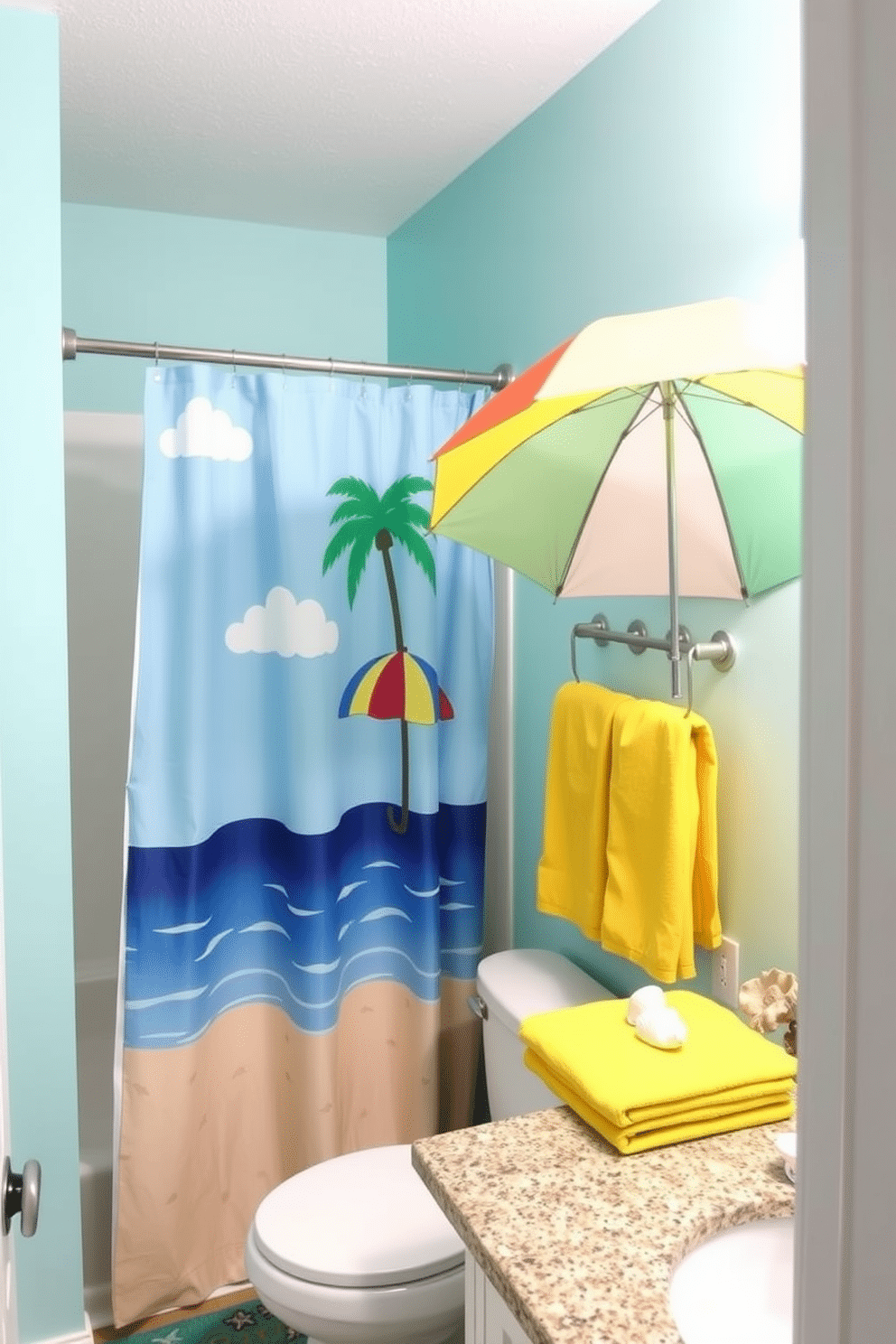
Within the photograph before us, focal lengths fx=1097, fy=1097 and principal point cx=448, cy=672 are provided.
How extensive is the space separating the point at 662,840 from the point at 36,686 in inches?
44.2

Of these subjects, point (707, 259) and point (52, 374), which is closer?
point (707, 259)

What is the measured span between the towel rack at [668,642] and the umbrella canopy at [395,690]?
37 centimetres

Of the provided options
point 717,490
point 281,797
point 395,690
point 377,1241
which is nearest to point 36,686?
point 281,797

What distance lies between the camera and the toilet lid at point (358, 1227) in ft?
5.52

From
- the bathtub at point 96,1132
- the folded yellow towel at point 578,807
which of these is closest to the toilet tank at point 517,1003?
the folded yellow towel at point 578,807

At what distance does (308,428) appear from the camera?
86.6 inches

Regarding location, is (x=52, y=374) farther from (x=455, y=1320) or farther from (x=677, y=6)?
(x=455, y=1320)

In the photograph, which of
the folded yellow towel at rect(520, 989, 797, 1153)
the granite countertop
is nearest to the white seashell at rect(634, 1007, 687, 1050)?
the folded yellow towel at rect(520, 989, 797, 1153)

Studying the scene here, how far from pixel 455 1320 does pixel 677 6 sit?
2140 mm

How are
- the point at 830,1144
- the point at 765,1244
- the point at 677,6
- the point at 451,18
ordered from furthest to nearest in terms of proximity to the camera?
the point at 451,18, the point at 677,6, the point at 765,1244, the point at 830,1144

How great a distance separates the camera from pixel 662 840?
1.70 m

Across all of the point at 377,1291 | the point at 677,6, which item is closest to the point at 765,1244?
the point at 377,1291

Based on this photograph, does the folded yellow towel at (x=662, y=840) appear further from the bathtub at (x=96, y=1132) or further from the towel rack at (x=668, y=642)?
the bathtub at (x=96, y=1132)

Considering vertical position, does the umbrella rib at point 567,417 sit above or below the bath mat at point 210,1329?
above
